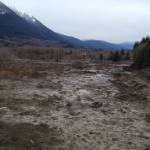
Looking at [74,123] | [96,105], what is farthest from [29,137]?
[96,105]

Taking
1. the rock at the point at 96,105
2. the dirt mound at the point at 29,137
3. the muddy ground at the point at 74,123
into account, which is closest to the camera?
the dirt mound at the point at 29,137

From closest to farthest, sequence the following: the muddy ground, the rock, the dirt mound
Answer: the dirt mound, the muddy ground, the rock

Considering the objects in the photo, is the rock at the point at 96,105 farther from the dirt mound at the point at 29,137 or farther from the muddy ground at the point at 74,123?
the dirt mound at the point at 29,137

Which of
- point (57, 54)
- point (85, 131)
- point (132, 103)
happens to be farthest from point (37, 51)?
point (85, 131)

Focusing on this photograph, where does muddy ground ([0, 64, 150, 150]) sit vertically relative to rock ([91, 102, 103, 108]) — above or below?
above

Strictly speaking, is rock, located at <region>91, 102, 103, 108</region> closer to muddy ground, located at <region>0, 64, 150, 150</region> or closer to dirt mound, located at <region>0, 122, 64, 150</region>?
muddy ground, located at <region>0, 64, 150, 150</region>

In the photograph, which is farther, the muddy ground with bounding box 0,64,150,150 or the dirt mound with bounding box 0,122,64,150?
the muddy ground with bounding box 0,64,150,150

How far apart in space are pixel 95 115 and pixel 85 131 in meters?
4.40

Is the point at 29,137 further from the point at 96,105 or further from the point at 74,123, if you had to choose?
the point at 96,105

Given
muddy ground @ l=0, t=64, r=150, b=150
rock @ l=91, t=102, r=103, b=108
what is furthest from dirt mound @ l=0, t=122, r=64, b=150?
rock @ l=91, t=102, r=103, b=108

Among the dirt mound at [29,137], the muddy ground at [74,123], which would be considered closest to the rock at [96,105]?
the muddy ground at [74,123]

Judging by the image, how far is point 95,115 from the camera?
65.9ft

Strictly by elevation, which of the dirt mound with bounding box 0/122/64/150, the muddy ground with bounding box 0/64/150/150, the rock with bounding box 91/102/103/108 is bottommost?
the rock with bounding box 91/102/103/108

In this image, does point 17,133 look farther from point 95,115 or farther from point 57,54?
point 57,54
